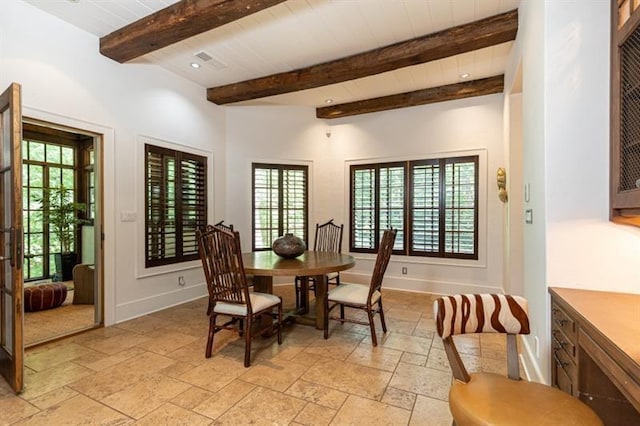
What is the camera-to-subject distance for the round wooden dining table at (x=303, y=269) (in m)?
2.81

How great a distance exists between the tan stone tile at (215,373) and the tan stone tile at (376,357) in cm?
94

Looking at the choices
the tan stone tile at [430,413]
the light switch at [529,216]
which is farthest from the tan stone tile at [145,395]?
the light switch at [529,216]

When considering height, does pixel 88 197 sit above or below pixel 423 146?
below

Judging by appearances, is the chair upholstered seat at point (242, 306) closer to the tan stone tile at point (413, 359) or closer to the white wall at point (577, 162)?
the tan stone tile at point (413, 359)

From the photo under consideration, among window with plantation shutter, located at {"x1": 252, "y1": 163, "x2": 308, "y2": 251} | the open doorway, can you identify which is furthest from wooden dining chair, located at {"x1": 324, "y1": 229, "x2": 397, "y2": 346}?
the open doorway

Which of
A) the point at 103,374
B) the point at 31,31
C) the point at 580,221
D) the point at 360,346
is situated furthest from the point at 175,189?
the point at 580,221

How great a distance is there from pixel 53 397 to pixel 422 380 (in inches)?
102

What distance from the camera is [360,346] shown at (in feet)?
9.68

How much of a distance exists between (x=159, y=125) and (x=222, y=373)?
124 inches

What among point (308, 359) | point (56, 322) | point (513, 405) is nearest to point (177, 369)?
point (308, 359)

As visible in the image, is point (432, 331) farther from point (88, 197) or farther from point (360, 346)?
point (88, 197)

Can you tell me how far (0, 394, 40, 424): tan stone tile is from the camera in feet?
6.31

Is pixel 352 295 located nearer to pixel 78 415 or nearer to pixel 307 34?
pixel 78 415

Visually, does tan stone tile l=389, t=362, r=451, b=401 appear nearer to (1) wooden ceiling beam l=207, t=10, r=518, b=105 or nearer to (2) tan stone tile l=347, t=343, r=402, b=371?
(2) tan stone tile l=347, t=343, r=402, b=371
